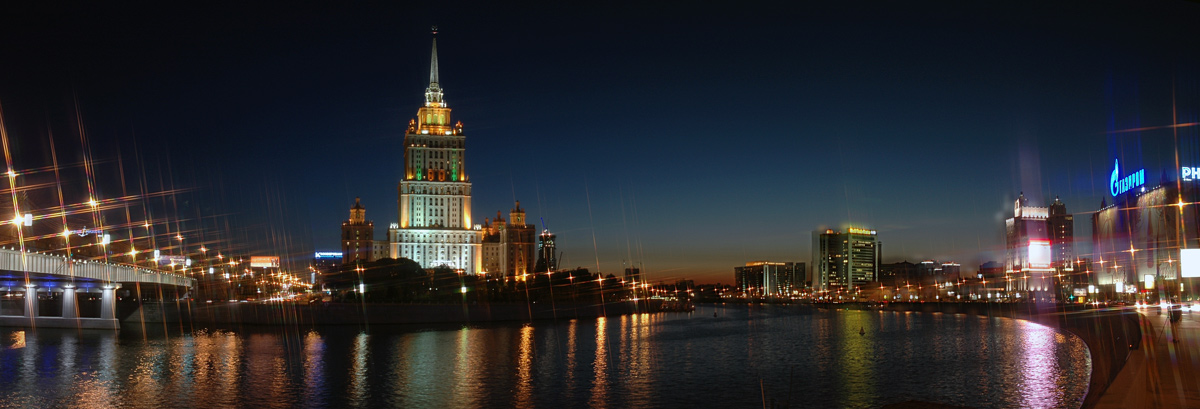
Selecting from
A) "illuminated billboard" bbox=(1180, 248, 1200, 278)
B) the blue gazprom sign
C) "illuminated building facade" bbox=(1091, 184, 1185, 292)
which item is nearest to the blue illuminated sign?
"illuminated building facade" bbox=(1091, 184, 1185, 292)

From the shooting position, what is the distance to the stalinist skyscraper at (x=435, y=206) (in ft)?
596

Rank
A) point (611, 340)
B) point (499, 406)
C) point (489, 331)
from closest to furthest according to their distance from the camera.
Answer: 1. point (499, 406)
2. point (611, 340)
3. point (489, 331)

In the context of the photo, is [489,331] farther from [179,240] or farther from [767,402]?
[179,240]

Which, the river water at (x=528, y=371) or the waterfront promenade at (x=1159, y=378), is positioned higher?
the waterfront promenade at (x=1159, y=378)

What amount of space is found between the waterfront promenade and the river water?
3313 mm

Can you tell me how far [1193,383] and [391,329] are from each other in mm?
76912

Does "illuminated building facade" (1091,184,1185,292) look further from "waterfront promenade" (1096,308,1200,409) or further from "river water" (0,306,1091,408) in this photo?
"waterfront promenade" (1096,308,1200,409)

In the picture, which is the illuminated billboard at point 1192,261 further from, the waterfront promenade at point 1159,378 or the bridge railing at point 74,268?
the bridge railing at point 74,268

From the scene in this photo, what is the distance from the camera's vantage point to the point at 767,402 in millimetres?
36594

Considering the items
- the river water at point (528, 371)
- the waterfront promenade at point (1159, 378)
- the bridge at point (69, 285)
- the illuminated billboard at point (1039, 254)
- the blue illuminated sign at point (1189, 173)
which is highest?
the blue illuminated sign at point (1189, 173)

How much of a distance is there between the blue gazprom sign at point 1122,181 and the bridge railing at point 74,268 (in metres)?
133

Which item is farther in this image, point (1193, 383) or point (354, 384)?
point (354, 384)

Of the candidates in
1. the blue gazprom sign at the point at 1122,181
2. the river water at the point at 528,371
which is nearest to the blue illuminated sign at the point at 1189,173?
the blue gazprom sign at the point at 1122,181

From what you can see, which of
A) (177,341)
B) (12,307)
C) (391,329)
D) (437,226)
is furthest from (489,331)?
(437,226)
